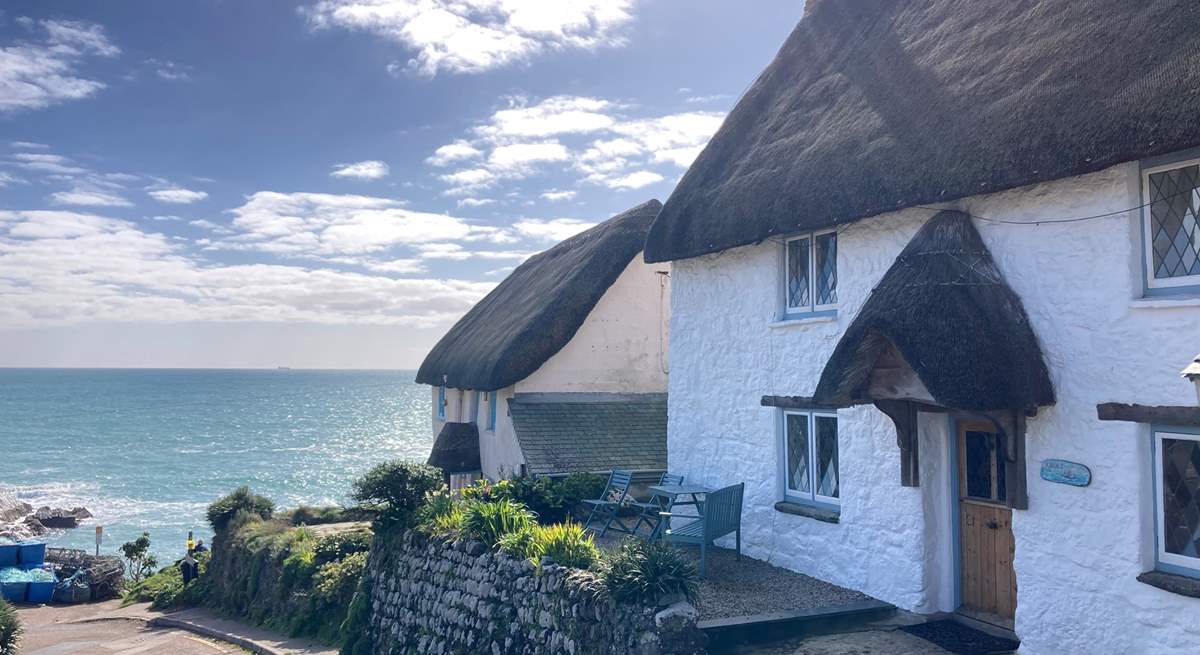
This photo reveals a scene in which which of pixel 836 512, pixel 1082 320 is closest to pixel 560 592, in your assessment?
pixel 836 512

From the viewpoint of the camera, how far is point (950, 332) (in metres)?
7.35

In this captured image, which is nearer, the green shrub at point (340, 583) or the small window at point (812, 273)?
the small window at point (812, 273)

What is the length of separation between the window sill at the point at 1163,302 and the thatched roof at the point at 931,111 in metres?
1.12

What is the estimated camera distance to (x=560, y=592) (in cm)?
924

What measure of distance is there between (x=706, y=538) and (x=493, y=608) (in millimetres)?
2854

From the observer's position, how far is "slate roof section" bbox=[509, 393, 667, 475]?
17078 millimetres

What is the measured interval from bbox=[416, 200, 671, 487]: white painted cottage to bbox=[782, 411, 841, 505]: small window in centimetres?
624

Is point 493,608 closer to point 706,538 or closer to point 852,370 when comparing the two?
point 706,538

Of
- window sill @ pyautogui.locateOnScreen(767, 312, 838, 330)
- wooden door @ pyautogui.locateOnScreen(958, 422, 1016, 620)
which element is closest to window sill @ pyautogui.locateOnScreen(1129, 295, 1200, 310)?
wooden door @ pyautogui.locateOnScreen(958, 422, 1016, 620)

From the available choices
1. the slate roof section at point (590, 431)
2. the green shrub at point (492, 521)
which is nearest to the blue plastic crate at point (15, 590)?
the slate roof section at point (590, 431)

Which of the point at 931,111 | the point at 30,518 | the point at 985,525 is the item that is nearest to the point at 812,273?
the point at 931,111

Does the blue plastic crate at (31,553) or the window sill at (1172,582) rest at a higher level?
the window sill at (1172,582)

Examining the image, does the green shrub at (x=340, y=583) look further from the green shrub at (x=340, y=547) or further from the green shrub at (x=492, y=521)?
the green shrub at (x=492, y=521)

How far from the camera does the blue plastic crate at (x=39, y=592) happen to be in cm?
2683
